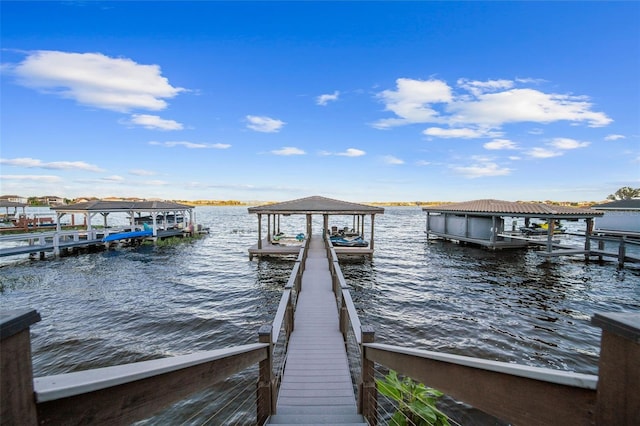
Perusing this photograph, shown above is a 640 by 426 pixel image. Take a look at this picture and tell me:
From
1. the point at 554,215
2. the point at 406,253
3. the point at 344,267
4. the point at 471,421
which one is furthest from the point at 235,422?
the point at 554,215

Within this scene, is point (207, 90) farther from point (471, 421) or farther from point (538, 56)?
point (471, 421)

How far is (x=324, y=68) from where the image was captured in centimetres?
2106

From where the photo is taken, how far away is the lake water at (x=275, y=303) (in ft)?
26.9

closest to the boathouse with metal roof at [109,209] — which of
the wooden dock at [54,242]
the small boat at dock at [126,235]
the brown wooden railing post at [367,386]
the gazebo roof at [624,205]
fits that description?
the small boat at dock at [126,235]

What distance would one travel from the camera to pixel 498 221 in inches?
895

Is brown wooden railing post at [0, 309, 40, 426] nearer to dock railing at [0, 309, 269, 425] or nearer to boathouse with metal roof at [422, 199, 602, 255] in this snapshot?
dock railing at [0, 309, 269, 425]

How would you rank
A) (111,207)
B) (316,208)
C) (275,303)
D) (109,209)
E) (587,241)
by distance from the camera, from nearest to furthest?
(275,303) → (316,208) → (587,241) → (109,209) → (111,207)

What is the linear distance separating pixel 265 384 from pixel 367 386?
1271 mm

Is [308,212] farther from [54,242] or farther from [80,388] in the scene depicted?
[54,242]

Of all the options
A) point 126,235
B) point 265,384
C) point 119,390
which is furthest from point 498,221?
point 126,235

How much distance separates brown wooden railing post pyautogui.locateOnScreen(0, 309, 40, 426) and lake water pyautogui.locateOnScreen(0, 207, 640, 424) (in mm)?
5966

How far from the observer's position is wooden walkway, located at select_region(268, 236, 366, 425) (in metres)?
3.77

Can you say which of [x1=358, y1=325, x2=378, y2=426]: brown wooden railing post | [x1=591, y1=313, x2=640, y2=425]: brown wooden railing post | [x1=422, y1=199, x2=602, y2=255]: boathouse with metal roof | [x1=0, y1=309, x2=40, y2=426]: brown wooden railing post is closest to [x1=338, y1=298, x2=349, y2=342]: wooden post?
[x1=358, y1=325, x2=378, y2=426]: brown wooden railing post

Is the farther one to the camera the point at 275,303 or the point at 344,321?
the point at 275,303
